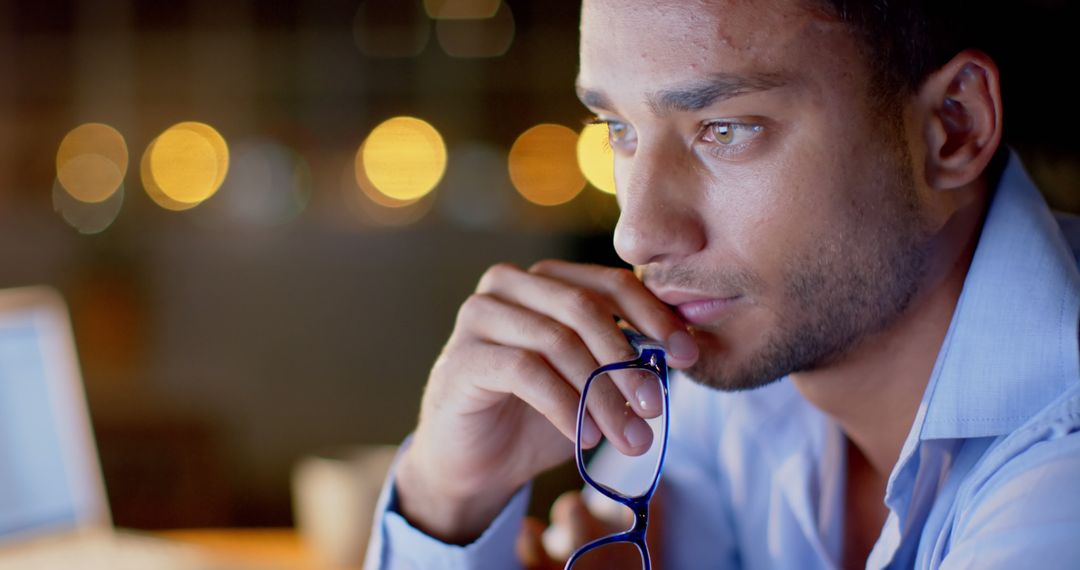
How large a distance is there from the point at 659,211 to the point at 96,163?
602 cm

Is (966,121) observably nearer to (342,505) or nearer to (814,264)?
(814,264)

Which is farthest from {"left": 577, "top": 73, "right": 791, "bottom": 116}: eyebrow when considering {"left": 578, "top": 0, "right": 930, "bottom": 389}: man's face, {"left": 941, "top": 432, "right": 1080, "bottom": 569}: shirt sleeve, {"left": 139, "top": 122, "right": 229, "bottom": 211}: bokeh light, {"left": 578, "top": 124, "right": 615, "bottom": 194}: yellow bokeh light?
{"left": 139, "top": 122, "right": 229, "bottom": 211}: bokeh light

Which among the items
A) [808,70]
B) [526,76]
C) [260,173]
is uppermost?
[808,70]

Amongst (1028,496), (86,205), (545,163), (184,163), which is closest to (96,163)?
(86,205)

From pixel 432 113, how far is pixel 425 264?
2873mm

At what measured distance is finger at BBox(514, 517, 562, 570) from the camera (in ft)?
4.44

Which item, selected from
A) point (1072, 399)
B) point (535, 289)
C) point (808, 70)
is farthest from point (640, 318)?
point (1072, 399)

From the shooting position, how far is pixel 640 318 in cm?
108

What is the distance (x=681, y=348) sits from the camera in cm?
106

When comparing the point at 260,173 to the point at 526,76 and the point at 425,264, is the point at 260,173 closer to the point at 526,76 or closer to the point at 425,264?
the point at 526,76

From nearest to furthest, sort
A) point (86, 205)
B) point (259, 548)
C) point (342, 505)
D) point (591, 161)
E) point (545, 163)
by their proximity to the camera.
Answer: point (342, 505) → point (259, 548) → point (86, 205) → point (591, 161) → point (545, 163)

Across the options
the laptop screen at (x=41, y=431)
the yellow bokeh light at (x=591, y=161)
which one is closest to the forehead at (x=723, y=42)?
the laptop screen at (x=41, y=431)

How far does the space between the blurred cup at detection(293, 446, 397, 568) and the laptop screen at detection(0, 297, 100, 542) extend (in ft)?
1.20

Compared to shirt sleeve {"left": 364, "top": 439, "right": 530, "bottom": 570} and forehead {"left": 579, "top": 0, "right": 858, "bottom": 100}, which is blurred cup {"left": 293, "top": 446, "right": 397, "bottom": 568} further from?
forehead {"left": 579, "top": 0, "right": 858, "bottom": 100}
